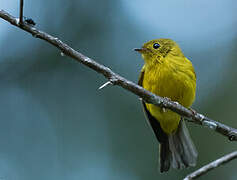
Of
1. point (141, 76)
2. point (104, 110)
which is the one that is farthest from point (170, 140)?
point (104, 110)

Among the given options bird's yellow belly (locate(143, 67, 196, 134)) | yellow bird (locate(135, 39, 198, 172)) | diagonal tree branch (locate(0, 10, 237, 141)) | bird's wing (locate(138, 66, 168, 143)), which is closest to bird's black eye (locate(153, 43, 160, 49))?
yellow bird (locate(135, 39, 198, 172))

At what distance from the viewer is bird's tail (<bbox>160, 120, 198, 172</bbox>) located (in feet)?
17.2

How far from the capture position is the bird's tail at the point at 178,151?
207 inches

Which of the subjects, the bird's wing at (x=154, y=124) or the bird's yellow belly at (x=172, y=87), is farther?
the bird's wing at (x=154, y=124)

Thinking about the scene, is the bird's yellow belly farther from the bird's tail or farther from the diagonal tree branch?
the diagonal tree branch

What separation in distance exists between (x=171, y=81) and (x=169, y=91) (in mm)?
135

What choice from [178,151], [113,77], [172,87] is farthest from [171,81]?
[113,77]

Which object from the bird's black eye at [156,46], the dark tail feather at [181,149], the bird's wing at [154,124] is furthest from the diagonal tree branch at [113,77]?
the bird's black eye at [156,46]

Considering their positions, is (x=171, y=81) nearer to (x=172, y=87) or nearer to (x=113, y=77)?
(x=172, y=87)

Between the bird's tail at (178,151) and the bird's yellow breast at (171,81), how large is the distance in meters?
0.56

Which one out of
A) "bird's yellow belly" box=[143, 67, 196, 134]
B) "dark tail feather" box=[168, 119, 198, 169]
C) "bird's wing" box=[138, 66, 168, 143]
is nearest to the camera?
"bird's yellow belly" box=[143, 67, 196, 134]

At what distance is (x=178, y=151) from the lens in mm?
5449

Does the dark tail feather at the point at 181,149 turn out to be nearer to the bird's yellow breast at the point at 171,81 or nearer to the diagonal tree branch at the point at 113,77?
the bird's yellow breast at the point at 171,81

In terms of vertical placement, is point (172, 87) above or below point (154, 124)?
above
